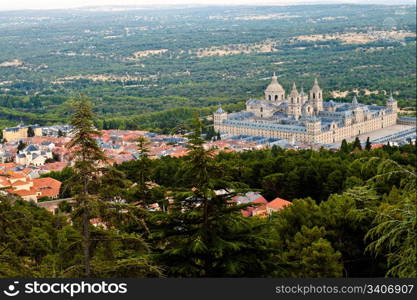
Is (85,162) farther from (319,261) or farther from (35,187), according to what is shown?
(35,187)

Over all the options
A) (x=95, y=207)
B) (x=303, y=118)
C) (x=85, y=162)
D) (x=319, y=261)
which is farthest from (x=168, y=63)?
(x=95, y=207)

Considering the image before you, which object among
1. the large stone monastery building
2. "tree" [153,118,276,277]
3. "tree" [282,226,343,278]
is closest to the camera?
"tree" [153,118,276,277]

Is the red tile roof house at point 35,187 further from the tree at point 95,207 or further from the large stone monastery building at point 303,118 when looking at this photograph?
the large stone monastery building at point 303,118

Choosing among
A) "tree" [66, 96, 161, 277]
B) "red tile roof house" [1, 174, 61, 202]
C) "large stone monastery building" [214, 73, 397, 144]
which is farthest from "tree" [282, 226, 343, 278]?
"large stone monastery building" [214, 73, 397, 144]

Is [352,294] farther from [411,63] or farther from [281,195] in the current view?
[411,63]

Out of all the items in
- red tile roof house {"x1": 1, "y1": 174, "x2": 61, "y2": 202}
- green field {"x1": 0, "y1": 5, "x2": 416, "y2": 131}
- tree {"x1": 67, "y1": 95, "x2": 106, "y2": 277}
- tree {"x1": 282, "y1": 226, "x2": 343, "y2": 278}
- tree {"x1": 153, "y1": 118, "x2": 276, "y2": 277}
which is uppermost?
tree {"x1": 67, "y1": 95, "x2": 106, "y2": 277}

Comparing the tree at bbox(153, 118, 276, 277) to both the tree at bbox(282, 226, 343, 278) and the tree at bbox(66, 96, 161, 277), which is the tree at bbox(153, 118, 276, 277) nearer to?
the tree at bbox(66, 96, 161, 277)

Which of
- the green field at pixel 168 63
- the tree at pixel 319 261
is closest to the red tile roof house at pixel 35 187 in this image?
the green field at pixel 168 63
